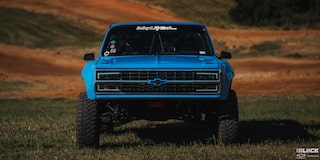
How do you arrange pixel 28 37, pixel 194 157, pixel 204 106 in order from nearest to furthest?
1. pixel 194 157
2. pixel 204 106
3. pixel 28 37

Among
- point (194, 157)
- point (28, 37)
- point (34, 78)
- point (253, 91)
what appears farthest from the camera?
point (28, 37)

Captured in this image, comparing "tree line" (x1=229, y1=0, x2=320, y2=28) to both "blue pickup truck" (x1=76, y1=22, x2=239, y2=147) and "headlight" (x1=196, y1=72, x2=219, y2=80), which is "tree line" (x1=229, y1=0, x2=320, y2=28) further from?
"headlight" (x1=196, y1=72, x2=219, y2=80)

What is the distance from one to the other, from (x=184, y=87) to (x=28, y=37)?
36696 mm

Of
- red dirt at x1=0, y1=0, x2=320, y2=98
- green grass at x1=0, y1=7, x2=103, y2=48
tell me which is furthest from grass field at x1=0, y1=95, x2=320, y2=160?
green grass at x1=0, y1=7, x2=103, y2=48

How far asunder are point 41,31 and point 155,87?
126 feet

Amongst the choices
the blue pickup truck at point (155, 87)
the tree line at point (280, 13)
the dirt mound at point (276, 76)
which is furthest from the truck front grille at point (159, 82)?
the tree line at point (280, 13)

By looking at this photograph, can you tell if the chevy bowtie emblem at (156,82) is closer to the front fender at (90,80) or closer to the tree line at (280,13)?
the front fender at (90,80)

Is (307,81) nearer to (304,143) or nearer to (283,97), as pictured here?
(283,97)

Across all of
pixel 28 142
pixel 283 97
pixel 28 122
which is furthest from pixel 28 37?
pixel 28 142

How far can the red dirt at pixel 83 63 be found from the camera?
27875mm

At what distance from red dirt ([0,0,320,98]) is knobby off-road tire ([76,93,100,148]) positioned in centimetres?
1486

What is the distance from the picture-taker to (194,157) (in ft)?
31.9

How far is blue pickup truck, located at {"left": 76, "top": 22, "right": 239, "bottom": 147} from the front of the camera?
10719 millimetres

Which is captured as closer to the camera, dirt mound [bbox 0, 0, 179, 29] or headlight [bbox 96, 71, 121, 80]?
headlight [bbox 96, 71, 121, 80]
